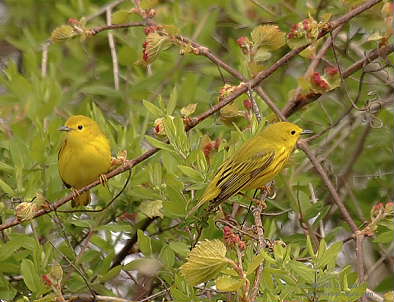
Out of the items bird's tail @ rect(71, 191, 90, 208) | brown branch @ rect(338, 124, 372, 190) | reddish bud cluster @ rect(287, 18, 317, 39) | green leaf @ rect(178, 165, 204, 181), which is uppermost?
reddish bud cluster @ rect(287, 18, 317, 39)

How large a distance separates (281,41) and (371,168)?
1648mm

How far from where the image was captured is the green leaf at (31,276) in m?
3.38

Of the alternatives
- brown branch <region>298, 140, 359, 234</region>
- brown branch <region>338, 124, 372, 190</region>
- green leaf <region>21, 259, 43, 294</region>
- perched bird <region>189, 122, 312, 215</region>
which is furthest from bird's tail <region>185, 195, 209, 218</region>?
brown branch <region>338, 124, 372, 190</region>

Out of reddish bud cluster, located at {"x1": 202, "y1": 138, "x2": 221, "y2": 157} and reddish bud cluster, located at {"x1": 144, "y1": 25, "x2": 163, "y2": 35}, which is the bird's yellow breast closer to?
reddish bud cluster, located at {"x1": 202, "y1": 138, "x2": 221, "y2": 157}

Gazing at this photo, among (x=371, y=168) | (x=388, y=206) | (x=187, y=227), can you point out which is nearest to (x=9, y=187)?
(x=187, y=227)

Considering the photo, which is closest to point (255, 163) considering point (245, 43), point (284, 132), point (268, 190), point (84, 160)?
point (268, 190)

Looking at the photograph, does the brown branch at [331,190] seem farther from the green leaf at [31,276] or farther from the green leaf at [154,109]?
the green leaf at [31,276]

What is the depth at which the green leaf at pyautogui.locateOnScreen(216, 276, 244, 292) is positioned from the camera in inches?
94.4

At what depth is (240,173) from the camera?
141 inches

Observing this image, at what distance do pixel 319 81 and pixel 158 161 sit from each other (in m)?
0.99

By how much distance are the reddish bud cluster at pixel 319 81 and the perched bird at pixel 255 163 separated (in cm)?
27

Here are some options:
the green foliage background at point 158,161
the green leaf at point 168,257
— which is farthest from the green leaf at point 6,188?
the green leaf at point 168,257

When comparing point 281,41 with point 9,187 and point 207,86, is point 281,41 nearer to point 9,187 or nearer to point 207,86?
point 9,187

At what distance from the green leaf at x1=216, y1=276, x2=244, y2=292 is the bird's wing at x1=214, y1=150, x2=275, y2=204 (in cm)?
86
